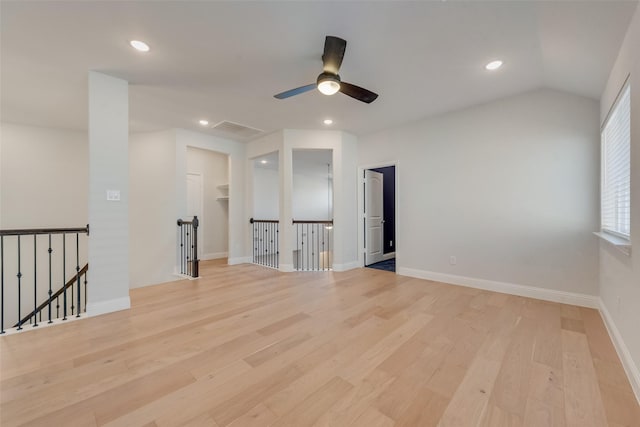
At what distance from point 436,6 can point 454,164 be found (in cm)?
253

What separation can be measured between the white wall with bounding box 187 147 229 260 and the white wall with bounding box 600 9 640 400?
21.0 feet

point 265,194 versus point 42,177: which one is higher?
point 42,177

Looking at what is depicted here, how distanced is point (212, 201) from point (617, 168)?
7012 millimetres

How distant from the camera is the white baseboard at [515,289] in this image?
9.71 ft

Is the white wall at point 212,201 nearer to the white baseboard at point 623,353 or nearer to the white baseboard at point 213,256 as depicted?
the white baseboard at point 213,256

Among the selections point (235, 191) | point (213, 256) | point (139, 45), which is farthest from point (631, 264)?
point (213, 256)

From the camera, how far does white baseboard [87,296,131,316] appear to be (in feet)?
9.02

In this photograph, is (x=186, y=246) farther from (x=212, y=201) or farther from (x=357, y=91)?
(x=357, y=91)

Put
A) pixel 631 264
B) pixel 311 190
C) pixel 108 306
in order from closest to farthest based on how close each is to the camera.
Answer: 1. pixel 631 264
2. pixel 108 306
3. pixel 311 190

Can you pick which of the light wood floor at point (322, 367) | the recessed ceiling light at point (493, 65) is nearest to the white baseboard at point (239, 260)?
the light wood floor at point (322, 367)

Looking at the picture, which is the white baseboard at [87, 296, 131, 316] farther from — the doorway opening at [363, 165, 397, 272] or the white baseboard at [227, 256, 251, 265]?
the doorway opening at [363, 165, 397, 272]

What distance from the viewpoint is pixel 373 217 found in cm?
560

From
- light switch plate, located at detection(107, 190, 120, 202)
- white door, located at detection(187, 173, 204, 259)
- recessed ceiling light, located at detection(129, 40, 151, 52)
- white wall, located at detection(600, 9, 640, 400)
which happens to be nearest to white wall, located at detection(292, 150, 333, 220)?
white door, located at detection(187, 173, 204, 259)

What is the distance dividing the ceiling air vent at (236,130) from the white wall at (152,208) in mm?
992
